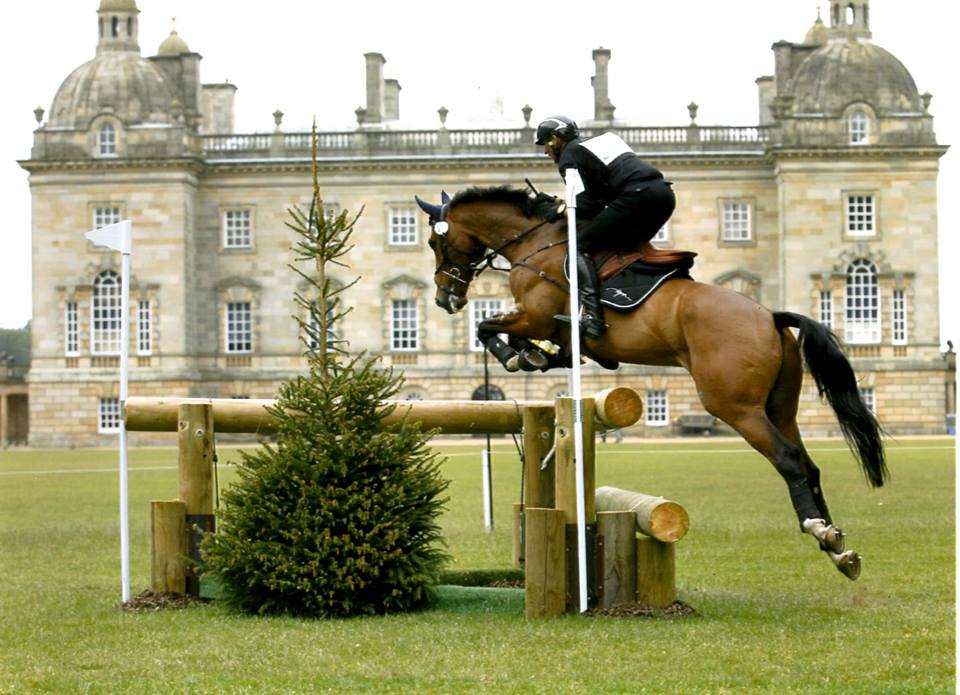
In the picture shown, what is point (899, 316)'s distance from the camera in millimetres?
57000

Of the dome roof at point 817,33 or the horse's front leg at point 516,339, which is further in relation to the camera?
the dome roof at point 817,33

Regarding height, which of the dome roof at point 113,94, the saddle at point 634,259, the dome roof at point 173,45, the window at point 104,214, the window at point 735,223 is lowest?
the saddle at point 634,259

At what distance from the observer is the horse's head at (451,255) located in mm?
11648

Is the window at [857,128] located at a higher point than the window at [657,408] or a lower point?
higher

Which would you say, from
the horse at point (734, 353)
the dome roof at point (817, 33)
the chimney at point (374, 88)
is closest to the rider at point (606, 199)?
the horse at point (734, 353)

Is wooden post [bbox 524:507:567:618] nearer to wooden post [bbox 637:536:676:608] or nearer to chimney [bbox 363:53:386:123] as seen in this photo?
wooden post [bbox 637:536:676:608]

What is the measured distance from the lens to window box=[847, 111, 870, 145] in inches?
2243

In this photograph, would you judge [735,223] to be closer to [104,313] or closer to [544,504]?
[104,313]

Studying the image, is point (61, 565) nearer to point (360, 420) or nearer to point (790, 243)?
point (360, 420)

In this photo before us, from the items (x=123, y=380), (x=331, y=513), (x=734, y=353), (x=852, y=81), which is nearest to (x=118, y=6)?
(x=852, y=81)

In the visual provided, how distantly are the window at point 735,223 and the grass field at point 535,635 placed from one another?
4081 cm

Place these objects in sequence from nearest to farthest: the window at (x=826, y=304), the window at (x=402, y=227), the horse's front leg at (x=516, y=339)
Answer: the horse's front leg at (x=516, y=339) → the window at (x=826, y=304) → the window at (x=402, y=227)

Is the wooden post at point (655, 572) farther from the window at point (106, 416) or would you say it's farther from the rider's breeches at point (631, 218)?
the window at point (106, 416)

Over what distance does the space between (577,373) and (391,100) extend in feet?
187
